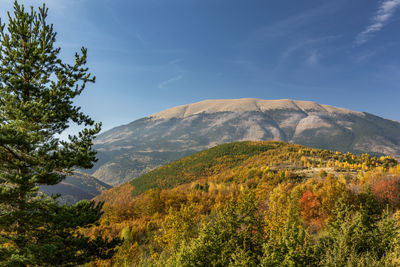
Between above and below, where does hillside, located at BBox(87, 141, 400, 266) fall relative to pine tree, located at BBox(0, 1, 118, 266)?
below

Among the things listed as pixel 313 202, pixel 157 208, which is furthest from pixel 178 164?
pixel 313 202

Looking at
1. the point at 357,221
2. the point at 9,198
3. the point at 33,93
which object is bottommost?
the point at 357,221

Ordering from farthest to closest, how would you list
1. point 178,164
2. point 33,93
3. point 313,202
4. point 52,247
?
point 178,164 < point 313,202 < point 33,93 < point 52,247

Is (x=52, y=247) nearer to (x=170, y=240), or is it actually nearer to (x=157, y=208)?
(x=170, y=240)

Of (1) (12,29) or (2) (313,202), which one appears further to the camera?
(2) (313,202)

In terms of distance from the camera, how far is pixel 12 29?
9.29 meters

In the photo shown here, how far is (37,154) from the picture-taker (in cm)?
937

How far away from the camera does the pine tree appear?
820 cm

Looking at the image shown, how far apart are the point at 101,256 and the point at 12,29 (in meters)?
11.6

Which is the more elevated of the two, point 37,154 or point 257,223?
point 37,154

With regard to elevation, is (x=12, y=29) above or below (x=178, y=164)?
above

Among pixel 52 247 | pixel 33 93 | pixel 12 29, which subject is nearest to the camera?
pixel 52 247

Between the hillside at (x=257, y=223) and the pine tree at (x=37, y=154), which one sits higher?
the pine tree at (x=37, y=154)

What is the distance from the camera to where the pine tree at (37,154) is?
8.20 meters
